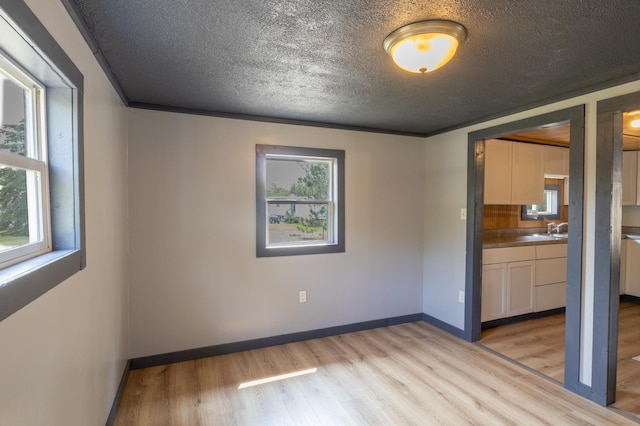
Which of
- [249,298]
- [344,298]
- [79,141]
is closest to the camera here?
[79,141]

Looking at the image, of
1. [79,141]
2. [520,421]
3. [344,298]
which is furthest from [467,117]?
[79,141]

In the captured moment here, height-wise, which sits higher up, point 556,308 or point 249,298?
point 249,298

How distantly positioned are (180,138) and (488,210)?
3.75 meters

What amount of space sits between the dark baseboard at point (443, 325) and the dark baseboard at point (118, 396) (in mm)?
2991

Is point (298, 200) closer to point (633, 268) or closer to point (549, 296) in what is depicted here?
point (549, 296)

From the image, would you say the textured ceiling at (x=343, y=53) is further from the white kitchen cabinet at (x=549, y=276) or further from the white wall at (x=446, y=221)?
the white kitchen cabinet at (x=549, y=276)

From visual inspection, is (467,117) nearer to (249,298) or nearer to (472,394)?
(472,394)

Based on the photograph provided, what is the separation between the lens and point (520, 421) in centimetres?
201

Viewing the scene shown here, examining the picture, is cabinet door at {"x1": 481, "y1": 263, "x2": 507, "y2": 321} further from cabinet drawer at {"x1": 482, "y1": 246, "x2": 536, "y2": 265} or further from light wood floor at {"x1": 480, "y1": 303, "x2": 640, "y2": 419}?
light wood floor at {"x1": 480, "y1": 303, "x2": 640, "y2": 419}

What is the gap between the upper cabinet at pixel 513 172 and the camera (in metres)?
3.60

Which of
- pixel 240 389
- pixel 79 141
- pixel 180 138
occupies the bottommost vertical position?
pixel 240 389

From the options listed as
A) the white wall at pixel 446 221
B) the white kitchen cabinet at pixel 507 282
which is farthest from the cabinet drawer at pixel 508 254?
the white wall at pixel 446 221

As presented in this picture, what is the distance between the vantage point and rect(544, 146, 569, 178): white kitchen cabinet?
13.0 ft

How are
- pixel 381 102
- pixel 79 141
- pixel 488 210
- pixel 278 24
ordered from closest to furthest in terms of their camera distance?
pixel 79 141
pixel 278 24
pixel 381 102
pixel 488 210
